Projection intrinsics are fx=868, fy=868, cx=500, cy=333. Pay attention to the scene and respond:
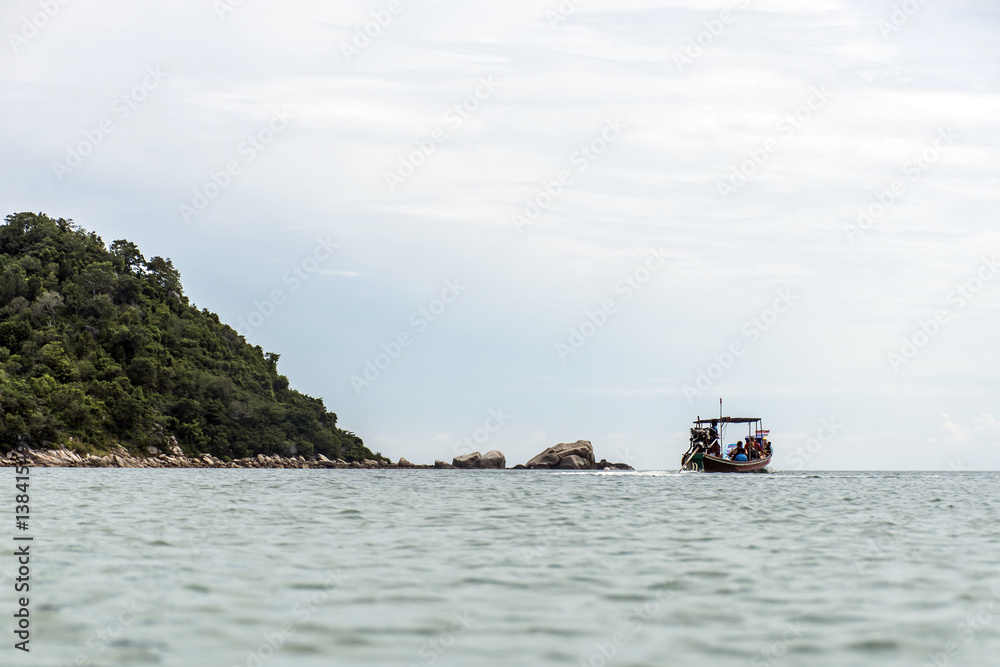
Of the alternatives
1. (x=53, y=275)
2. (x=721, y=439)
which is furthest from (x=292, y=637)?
(x=53, y=275)

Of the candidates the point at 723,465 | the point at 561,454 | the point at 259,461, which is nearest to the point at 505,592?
the point at 723,465

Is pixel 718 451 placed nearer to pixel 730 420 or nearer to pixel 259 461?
pixel 730 420

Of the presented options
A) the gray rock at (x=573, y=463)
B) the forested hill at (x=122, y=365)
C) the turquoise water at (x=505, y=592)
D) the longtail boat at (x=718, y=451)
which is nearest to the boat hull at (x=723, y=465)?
the longtail boat at (x=718, y=451)

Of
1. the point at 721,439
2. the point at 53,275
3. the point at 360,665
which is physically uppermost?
the point at 53,275

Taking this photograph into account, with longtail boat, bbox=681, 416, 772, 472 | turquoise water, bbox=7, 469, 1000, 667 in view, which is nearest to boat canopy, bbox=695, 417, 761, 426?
longtail boat, bbox=681, 416, 772, 472

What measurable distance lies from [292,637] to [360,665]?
4.47 feet

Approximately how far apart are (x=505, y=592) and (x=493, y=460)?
135179mm

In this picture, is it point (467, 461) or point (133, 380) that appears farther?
point (467, 461)

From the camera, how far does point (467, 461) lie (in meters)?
145

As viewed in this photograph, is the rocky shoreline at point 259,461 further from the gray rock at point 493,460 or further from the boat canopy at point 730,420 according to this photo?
the boat canopy at point 730,420

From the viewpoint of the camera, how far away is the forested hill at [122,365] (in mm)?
101250

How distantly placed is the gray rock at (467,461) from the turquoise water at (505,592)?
124m

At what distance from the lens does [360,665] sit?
797 centimetres

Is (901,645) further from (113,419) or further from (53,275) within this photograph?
(53,275)
